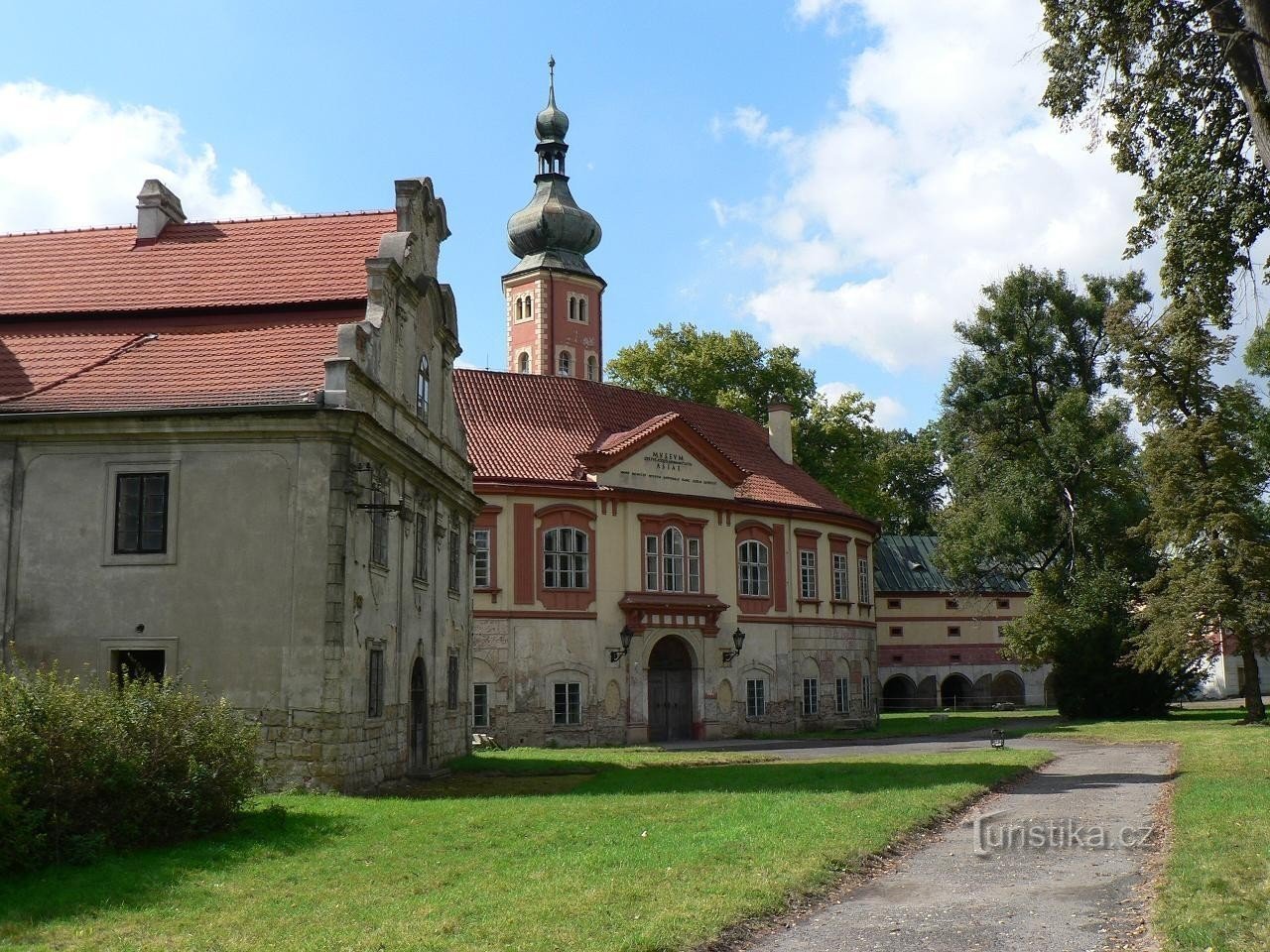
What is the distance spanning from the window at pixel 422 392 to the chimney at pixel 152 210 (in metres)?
5.75

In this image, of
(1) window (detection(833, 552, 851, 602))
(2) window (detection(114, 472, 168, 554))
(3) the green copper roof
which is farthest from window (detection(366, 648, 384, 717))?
(3) the green copper roof

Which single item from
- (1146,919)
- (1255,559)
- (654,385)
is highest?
(654,385)

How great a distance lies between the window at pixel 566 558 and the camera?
3481 centimetres

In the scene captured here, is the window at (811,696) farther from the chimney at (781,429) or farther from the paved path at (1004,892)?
the paved path at (1004,892)

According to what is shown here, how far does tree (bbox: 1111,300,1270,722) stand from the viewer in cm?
3612

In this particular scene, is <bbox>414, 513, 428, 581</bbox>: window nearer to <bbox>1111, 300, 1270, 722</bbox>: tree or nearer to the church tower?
<bbox>1111, 300, 1270, 722</bbox>: tree

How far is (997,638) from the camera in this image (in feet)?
205

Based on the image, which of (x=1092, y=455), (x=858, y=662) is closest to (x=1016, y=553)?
(x=1092, y=455)

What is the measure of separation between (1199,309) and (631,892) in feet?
36.8

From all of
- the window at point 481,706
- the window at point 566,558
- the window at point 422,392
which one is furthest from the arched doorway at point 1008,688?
the window at point 422,392

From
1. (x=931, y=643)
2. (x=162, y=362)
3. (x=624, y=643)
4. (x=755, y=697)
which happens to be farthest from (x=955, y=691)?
(x=162, y=362)

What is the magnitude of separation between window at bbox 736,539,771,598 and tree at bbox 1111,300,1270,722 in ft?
36.4

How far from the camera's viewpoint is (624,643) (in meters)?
35.4

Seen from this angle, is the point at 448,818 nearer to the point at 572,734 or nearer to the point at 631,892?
the point at 631,892
